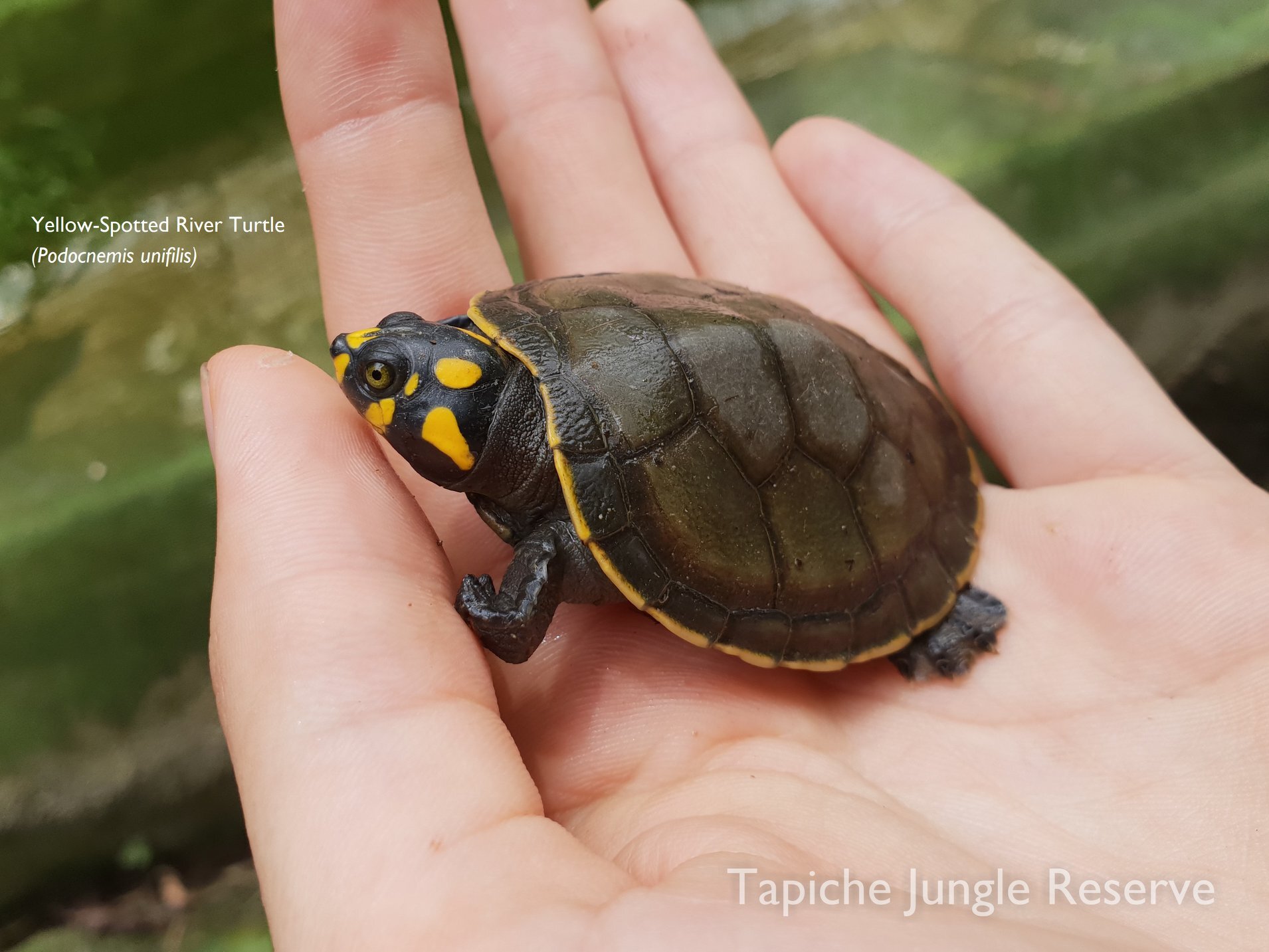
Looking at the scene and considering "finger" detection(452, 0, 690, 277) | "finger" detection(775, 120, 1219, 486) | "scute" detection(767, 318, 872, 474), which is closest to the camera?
"scute" detection(767, 318, 872, 474)

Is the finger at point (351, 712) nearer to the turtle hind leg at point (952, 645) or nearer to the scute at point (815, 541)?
the scute at point (815, 541)

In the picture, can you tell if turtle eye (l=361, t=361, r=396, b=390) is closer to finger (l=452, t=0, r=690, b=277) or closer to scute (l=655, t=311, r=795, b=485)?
scute (l=655, t=311, r=795, b=485)

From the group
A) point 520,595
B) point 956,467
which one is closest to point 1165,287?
point 956,467

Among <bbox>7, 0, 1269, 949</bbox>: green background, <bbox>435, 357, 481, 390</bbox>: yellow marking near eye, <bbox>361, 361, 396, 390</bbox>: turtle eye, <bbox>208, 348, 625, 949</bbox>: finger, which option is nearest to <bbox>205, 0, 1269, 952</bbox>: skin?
<bbox>208, 348, 625, 949</bbox>: finger

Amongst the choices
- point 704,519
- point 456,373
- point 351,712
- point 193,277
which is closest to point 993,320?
point 704,519

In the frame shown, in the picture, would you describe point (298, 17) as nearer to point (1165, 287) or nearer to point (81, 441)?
point (81, 441)
